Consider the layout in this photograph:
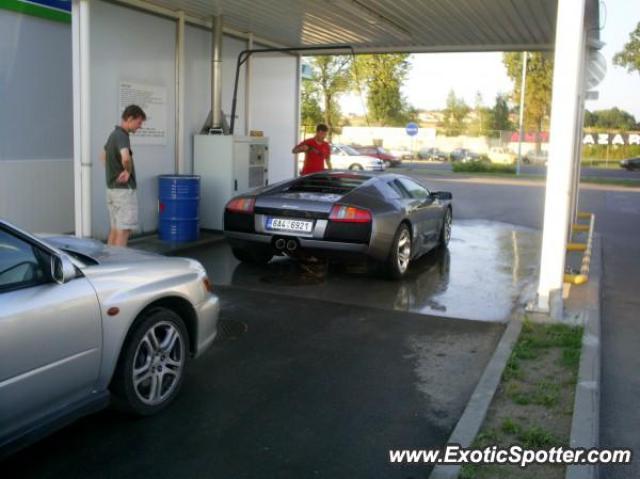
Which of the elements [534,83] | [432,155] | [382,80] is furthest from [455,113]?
[382,80]

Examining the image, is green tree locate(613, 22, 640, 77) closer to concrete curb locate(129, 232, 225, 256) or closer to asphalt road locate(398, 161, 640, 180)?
asphalt road locate(398, 161, 640, 180)

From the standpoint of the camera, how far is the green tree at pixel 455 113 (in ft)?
254

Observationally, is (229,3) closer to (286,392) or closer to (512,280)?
(512,280)

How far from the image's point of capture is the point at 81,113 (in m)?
8.59

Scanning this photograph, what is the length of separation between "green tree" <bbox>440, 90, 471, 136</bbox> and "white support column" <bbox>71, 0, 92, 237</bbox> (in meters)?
70.4

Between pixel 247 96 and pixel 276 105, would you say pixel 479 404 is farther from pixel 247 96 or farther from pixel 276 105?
pixel 276 105

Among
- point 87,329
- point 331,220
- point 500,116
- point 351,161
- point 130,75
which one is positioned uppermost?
point 500,116

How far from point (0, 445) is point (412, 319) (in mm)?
4364

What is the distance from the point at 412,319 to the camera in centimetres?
689

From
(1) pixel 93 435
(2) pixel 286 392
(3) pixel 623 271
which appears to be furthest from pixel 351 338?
(3) pixel 623 271

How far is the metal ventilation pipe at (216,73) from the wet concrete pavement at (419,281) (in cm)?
235

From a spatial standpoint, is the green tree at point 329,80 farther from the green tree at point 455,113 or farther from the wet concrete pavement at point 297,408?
the green tree at point 455,113

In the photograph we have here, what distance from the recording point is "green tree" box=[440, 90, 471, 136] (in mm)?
77387

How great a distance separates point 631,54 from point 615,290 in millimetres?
40574
